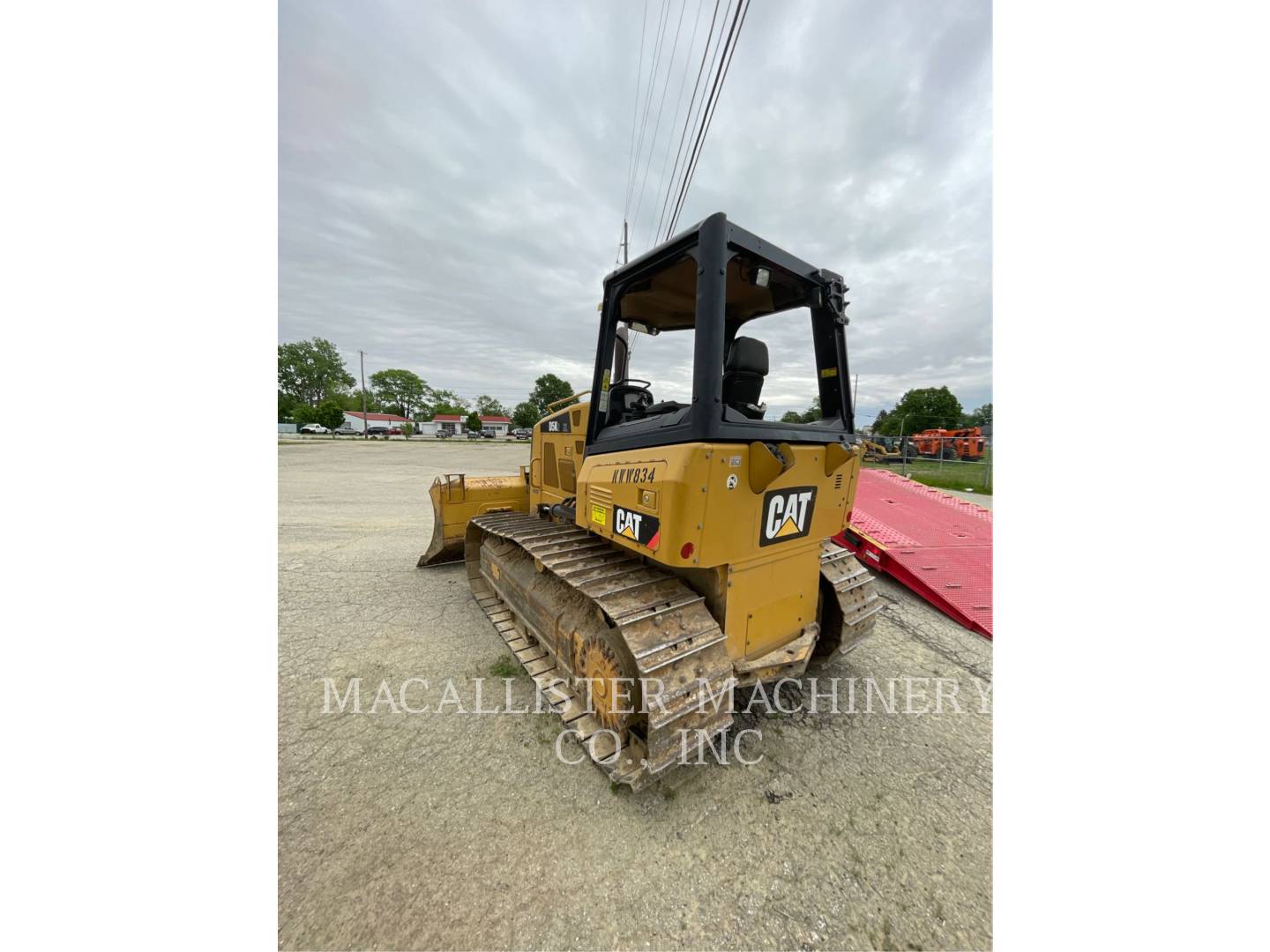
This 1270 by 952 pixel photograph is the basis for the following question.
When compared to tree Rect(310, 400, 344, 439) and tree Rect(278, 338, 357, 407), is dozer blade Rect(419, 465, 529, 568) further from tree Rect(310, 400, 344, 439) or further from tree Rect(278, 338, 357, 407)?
tree Rect(278, 338, 357, 407)

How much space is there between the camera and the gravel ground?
1596 millimetres

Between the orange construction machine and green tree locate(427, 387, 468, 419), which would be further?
green tree locate(427, 387, 468, 419)

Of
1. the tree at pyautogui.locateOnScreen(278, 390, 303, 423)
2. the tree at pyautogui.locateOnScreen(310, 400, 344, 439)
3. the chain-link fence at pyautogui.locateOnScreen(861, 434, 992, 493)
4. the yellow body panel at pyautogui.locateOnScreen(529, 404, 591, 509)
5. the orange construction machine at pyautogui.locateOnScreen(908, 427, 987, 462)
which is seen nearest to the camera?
the yellow body panel at pyautogui.locateOnScreen(529, 404, 591, 509)

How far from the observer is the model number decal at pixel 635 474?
6.94 feet

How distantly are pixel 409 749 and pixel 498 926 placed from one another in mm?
1110

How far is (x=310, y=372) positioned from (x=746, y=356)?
75.8 meters

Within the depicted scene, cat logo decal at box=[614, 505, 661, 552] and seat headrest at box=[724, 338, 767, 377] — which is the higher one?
seat headrest at box=[724, 338, 767, 377]

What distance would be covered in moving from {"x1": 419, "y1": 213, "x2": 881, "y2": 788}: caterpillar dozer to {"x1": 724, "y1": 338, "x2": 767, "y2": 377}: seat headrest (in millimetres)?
11

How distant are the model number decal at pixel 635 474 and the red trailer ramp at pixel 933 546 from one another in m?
2.21

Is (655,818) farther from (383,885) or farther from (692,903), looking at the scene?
(383,885)

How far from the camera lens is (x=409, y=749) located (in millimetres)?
2385

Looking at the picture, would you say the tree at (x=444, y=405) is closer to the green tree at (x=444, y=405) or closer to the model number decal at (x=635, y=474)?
the green tree at (x=444, y=405)

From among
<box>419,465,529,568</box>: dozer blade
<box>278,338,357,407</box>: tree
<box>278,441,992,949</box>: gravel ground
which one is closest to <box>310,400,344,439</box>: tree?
<box>278,338,357,407</box>: tree

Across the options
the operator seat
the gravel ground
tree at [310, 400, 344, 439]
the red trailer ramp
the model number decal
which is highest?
tree at [310, 400, 344, 439]
